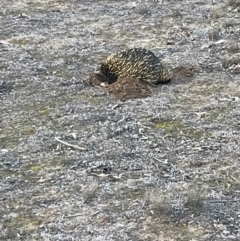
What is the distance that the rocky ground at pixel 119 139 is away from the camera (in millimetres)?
5066

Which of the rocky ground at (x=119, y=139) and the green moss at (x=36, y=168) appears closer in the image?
the rocky ground at (x=119, y=139)

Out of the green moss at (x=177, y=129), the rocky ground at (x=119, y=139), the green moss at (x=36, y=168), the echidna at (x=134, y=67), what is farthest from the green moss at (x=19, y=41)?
the green moss at (x=36, y=168)

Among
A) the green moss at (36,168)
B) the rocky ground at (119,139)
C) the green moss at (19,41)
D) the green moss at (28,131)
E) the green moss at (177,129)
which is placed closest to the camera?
the rocky ground at (119,139)

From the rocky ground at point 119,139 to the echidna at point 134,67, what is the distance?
9.5 inches

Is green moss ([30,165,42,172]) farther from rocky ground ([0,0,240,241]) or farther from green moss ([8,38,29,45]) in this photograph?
green moss ([8,38,29,45])

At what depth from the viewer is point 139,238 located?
4793mm

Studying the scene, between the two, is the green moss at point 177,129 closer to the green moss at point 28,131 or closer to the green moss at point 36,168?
the green moss at point 28,131

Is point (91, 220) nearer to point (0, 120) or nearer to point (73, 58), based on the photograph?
point (0, 120)

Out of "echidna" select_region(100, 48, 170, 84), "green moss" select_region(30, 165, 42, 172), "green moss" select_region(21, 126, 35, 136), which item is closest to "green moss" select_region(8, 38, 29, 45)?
"echidna" select_region(100, 48, 170, 84)

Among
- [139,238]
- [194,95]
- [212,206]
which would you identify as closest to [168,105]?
[194,95]

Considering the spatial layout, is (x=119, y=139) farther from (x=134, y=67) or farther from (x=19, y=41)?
(x=19, y=41)

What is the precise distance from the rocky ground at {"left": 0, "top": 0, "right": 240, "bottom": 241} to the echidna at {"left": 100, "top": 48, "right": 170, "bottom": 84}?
242mm

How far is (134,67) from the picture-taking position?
27.6ft

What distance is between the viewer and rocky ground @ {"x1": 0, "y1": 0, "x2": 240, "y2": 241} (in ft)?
16.6
